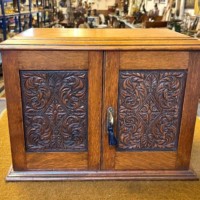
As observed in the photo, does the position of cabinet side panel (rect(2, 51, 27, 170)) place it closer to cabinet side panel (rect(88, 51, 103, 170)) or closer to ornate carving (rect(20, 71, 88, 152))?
ornate carving (rect(20, 71, 88, 152))

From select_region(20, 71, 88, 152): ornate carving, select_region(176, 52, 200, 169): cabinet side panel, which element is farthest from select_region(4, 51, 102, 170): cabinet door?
select_region(176, 52, 200, 169): cabinet side panel

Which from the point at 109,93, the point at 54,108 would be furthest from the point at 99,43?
the point at 54,108

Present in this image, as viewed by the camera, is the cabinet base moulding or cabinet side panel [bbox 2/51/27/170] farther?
the cabinet base moulding

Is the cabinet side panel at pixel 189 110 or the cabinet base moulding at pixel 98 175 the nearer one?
the cabinet side panel at pixel 189 110

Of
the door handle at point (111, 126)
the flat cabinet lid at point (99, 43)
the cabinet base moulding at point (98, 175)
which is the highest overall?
the flat cabinet lid at point (99, 43)

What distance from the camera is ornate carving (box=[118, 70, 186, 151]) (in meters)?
1.03

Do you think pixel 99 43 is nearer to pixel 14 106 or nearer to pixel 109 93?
pixel 109 93

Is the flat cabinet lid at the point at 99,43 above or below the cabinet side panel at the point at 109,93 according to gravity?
above

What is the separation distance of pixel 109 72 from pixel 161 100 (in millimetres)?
234

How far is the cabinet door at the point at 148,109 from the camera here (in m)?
1.01

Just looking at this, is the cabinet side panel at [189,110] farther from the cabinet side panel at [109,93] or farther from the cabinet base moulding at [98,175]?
the cabinet side panel at [109,93]

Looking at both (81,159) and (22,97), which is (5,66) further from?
(81,159)

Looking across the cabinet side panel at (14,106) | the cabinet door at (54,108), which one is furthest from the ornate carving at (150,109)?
the cabinet side panel at (14,106)

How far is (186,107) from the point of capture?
42.1 inches
